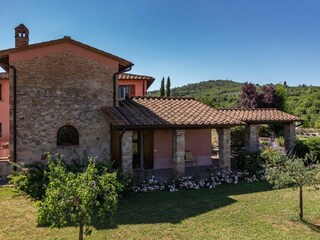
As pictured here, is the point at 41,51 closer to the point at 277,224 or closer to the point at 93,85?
the point at 93,85

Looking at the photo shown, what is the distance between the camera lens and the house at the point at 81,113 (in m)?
13.5

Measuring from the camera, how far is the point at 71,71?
14.3 meters

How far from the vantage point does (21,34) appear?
53.8 ft

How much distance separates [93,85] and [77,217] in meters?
9.69

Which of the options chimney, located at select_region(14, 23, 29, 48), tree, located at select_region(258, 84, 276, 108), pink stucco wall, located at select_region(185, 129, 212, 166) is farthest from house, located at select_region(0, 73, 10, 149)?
tree, located at select_region(258, 84, 276, 108)

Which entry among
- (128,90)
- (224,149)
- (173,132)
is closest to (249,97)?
(128,90)

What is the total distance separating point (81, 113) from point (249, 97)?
102 feet

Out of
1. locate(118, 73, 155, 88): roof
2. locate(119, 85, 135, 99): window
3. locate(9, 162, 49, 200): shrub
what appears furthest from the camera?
locate(119, 85, 135, 99): window

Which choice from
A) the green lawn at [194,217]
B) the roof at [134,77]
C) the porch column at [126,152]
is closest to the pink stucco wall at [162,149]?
the porch column at [126,152]

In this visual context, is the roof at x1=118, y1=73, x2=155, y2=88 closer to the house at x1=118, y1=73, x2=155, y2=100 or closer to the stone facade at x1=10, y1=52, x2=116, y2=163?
the house at x1=118, y1=73, x2=155, y2=100

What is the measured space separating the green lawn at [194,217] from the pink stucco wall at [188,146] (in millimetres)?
4921

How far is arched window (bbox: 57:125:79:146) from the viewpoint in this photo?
14.2 meters

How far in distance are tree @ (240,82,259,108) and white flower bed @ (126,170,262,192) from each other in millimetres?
25831

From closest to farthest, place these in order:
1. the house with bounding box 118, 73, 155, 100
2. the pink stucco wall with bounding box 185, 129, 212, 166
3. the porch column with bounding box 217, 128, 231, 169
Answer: the porch column with bounding box 217, 128, 231, 169, the pink stucco wall with bounding box 185, 129, 212, 166, the house with bounding box 118, 73, 155, 100
